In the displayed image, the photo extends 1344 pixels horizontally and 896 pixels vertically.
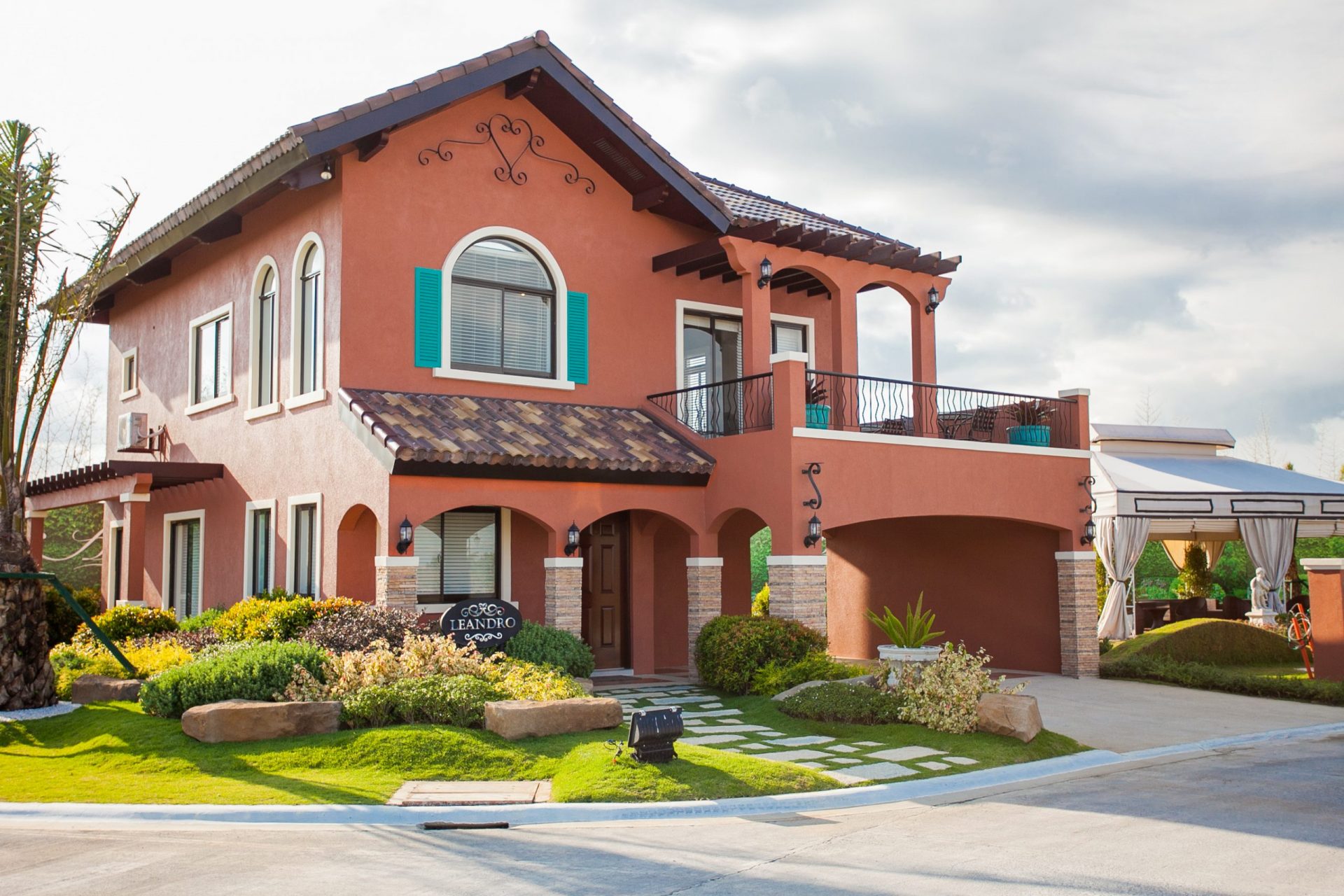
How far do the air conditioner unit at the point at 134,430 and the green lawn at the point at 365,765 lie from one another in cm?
1020

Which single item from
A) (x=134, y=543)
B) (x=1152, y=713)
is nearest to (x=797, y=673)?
(x=1152, y=713)

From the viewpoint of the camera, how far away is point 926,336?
19.3m

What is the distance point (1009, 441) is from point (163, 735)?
12.5m

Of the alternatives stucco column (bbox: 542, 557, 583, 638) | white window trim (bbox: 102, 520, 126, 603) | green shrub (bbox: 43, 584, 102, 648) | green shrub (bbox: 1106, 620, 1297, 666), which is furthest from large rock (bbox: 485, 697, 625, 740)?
white window trim (bbox: 102, 520, 126, 603)

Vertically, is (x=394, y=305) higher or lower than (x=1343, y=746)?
higher

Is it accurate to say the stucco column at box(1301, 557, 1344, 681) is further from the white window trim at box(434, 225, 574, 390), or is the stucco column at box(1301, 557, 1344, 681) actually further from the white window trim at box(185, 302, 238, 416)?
the white window trim at box(185, 302, 238, 416)

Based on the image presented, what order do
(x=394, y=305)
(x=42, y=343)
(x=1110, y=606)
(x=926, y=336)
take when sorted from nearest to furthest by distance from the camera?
(x=42, y=343), (x=394, y=305), (x=926, y=336), (x=1110, y=606)

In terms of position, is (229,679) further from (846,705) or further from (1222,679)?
(1222,679)

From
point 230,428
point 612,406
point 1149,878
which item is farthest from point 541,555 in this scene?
point 1149,878

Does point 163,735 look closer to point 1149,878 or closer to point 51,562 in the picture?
point 1149,878

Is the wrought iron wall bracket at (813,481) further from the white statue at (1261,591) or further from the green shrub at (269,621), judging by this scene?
the white statue at (1261,591)

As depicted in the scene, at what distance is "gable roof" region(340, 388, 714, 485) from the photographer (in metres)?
14.4

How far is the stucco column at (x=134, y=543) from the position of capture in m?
18.6

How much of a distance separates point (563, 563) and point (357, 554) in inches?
107
